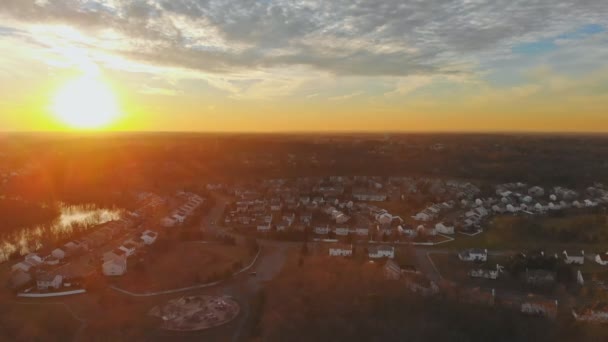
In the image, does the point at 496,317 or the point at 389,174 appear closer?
the point at 496,317

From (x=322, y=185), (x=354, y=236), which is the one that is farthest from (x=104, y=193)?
(x=354, y=236)

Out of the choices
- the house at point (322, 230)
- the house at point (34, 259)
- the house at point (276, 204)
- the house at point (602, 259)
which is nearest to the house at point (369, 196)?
the house at point (276, 204)

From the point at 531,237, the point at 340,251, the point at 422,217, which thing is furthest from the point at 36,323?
the point at 531,237

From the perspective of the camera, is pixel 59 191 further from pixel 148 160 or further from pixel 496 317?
pixel 496 317

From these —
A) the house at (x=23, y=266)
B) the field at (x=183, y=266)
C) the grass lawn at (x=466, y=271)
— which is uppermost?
the house at (x=23, y=266)

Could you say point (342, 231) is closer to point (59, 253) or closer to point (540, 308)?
point (540, 308)

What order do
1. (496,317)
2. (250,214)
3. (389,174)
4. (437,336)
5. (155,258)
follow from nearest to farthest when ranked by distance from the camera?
1. (437,336)
2. (496,317)
3. (155,258)
4. (250,214)
5. (389,174)

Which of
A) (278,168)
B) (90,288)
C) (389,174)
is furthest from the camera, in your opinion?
(278,168)

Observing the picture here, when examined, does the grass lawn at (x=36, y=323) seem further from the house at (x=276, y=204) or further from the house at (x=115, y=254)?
the house at (x=276, y=204)
